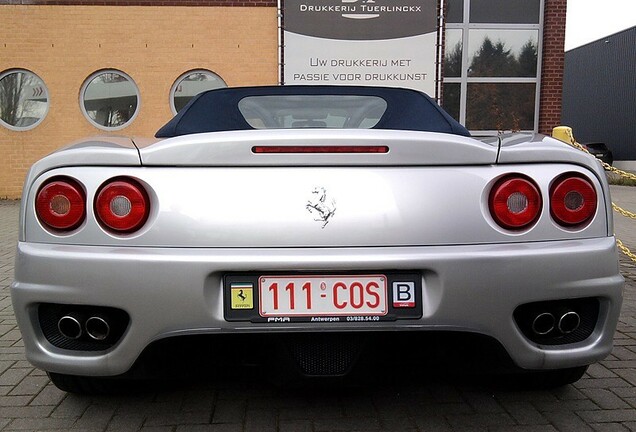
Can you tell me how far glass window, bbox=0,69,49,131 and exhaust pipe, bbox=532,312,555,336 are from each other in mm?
10964

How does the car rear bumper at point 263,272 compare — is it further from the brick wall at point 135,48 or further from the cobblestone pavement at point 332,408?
the brick wall at point 135,48

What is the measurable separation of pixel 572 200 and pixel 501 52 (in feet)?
33.8

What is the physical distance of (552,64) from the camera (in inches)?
439

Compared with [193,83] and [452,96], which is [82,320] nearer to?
[193,83]

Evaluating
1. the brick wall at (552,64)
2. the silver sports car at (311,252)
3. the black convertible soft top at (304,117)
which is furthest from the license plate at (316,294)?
the brick wall at (552,64)

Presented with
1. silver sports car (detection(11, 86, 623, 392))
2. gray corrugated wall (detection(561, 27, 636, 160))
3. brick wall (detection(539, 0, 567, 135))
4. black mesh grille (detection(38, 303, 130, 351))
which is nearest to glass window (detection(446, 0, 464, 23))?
brick wall (detection(539, 0, 567, 135))

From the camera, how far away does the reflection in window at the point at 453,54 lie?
11.1 metres

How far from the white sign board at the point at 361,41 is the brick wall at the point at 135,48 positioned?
532 mm

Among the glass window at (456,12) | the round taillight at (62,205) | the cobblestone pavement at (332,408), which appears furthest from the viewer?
the glass window at (456,12)

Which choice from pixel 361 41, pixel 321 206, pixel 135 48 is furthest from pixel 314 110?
pixel 135 48

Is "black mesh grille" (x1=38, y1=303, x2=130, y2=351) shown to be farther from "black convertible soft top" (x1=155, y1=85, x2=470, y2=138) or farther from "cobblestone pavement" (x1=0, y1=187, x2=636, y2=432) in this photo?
"black convertible soft top" (x1=155, y1=85, x2=470, y2=138)

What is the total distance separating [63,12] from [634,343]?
35.3 feet

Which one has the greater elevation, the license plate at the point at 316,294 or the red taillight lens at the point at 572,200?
the red taillight lens at the point at 572,200

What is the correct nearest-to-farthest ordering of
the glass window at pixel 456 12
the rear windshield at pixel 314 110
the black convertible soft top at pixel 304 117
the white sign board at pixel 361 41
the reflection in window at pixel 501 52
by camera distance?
1. the black convertible soft top at pixel 304 117
2. the rear windshield at pixel 314 110
3. the white sign board at pixel 361 41
4. the glass window at pixel 456 12
5. the reflection in window at pixel 501 52
